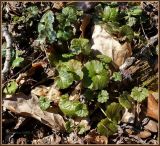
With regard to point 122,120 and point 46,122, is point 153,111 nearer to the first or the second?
point 122,120

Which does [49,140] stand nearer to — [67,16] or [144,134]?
[144,134]

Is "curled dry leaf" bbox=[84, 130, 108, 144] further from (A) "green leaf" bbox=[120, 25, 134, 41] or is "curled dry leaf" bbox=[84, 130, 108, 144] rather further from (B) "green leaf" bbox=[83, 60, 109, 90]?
(A) "green leaf" bbox=[120, 25, 134, 41]

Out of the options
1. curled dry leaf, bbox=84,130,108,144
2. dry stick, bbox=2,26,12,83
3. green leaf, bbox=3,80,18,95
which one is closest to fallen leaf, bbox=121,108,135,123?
curled dry leaf, bbox=84,130,108,144

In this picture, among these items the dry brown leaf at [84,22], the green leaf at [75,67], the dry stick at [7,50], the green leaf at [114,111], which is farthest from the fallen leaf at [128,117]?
the dry stick at [7,50]

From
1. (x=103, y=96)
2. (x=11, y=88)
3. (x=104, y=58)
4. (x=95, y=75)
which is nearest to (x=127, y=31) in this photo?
(x=104, y=58)

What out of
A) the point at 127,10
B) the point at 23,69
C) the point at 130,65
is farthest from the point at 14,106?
the point at 127,10

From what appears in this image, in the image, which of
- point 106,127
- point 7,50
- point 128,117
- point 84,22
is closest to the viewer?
point 106,127
